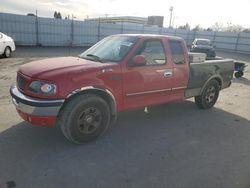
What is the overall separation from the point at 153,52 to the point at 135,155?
2138 millimetres

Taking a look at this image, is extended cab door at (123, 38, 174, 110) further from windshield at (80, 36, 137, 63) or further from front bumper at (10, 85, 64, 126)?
front bumper at (10, 85, 64, 126)

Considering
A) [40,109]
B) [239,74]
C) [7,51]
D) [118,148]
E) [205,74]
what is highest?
[205,74]

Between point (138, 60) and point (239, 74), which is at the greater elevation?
point (138, 60)

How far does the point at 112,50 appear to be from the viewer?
187 inches

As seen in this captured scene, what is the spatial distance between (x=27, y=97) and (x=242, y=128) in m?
4.49

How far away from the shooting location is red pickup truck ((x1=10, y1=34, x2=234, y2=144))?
368 cm

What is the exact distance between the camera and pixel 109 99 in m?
4.28

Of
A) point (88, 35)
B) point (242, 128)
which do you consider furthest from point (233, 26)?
point (242, 128)

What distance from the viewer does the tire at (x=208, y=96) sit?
246 inches

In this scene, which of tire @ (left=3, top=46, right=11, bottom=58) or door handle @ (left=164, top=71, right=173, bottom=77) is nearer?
door handle @ (left=164, top=71, right=173, bottom=77)

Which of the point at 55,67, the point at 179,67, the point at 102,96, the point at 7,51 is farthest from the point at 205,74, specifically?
the point at 7,51

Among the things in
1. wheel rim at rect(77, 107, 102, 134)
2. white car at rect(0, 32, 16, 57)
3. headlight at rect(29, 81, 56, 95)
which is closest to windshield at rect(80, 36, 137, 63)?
wheel rim at rect(77, 107, 102, 134)

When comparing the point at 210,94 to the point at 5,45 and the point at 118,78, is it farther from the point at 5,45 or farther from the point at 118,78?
the point at 5,45

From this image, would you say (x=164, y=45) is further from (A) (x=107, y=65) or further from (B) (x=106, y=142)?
(B) (x=106, y=142)
